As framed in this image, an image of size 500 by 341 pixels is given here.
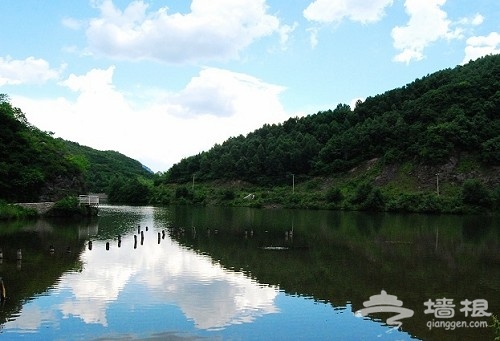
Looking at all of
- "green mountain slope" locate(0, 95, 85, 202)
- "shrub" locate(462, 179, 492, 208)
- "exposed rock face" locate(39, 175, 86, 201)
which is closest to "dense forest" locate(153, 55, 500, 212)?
"shrub" locate(462, 179, 492, 208)

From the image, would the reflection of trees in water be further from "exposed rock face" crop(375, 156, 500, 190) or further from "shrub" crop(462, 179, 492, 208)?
"exposed rock face" crop(375, 156, 500, 190)

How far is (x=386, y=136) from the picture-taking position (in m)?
140

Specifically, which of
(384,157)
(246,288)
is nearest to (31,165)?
(246,288)

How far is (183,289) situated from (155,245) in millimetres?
18597

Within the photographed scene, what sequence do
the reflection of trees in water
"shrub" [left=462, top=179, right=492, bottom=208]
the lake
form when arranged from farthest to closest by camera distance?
"shrub" [left=462, top=179, right=492, bottom=208]
the reflection of trees in water
the lake

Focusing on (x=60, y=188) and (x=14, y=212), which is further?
(x=60, y=188)

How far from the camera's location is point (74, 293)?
25.5 m

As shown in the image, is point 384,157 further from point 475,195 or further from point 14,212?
point 14,212

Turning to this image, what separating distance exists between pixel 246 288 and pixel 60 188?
177ft

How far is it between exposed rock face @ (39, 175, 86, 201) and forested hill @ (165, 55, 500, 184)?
256 ft

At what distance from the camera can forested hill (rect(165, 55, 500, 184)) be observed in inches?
4776

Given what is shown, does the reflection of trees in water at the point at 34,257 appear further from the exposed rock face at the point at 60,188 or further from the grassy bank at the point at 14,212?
the exposed rock face at the point at 60,188

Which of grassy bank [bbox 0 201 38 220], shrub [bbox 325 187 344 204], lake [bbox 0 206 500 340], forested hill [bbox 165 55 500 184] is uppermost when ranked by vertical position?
forested hill [bbox 165 55 500 184]

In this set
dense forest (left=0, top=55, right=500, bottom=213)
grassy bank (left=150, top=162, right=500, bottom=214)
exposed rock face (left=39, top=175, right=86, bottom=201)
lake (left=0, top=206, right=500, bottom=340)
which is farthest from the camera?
grassy bank (left=150, top=162, right=500, bottom=214)
